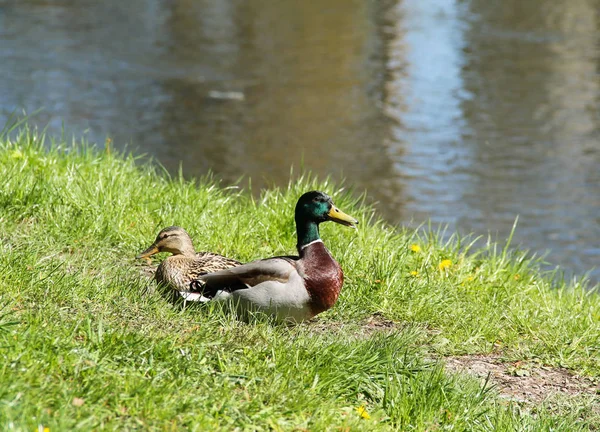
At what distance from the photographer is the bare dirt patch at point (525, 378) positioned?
4645 mm

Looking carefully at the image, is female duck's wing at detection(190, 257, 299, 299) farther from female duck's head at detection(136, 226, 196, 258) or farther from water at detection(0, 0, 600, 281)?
water at detection(0, 0, 600, 281)

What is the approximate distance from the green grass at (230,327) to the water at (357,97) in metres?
2.95

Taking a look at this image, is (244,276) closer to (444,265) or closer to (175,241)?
(175,241)

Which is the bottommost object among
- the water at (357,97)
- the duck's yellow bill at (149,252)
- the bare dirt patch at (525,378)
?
the water at (357,97)

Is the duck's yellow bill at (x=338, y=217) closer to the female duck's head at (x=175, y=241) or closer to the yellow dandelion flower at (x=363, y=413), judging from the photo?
the female duck's head at (x=175, y=241)

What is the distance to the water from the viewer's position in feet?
34.0

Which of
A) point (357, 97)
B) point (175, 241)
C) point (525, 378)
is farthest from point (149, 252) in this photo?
point (357, 97)

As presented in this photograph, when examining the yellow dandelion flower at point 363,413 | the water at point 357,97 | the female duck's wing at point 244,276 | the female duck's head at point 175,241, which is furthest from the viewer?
the water at point 357,97

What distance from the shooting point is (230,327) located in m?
4.48

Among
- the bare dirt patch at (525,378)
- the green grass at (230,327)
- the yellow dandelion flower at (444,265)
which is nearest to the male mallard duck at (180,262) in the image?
the green grass at (230,327)

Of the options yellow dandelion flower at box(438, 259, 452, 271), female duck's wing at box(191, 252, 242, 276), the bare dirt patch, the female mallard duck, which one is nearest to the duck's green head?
the female mallard duck

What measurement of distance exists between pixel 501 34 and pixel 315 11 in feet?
14.5

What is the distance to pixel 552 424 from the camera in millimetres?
4125

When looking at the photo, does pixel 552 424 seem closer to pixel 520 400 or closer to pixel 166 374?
pixel 520 400
